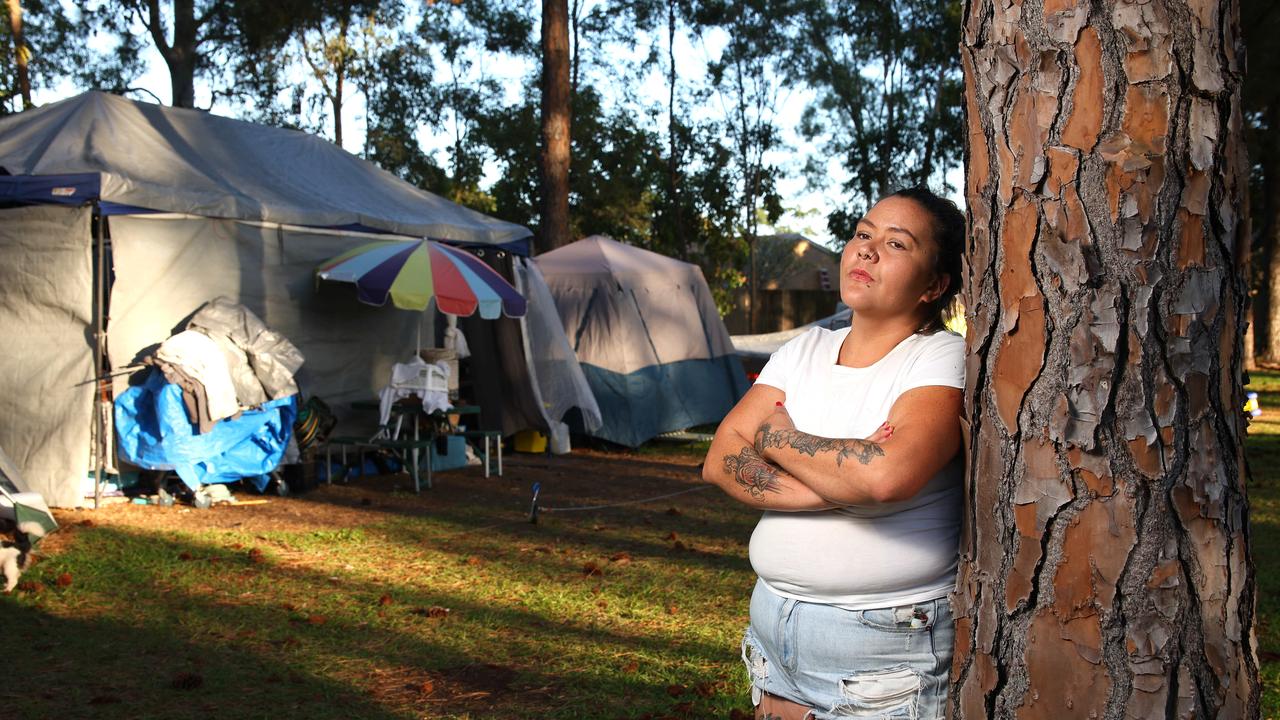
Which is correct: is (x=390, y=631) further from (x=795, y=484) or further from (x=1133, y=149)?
(x=1133, y=149)

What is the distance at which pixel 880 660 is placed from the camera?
200 cm

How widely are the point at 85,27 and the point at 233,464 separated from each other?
22.2 meters

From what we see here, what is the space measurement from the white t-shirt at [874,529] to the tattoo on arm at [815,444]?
57 mm

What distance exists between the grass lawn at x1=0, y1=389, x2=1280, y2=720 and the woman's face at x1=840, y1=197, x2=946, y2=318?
7.09 ft

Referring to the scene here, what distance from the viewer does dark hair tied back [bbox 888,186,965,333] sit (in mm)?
2119

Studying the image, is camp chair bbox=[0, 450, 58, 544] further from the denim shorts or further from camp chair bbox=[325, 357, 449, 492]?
the denim shorts

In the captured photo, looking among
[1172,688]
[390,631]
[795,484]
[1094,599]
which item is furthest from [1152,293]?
[390,631]

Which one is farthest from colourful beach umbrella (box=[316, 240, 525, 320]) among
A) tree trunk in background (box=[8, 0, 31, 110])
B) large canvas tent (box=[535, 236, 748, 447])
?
tree trunk in background (box=[8, 0, 31, 110])

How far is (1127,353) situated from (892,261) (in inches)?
21.7

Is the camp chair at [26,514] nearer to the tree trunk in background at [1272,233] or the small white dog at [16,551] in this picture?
the small white dog at [16,551]

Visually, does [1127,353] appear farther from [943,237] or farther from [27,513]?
[27,513]

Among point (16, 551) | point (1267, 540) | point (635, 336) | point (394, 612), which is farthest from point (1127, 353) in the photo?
point (635, 336)

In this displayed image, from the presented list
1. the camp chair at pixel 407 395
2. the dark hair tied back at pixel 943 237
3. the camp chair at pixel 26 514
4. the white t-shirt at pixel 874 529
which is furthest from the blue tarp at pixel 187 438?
the dark hair tied back at pixel 943 237

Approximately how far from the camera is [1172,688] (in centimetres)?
164
